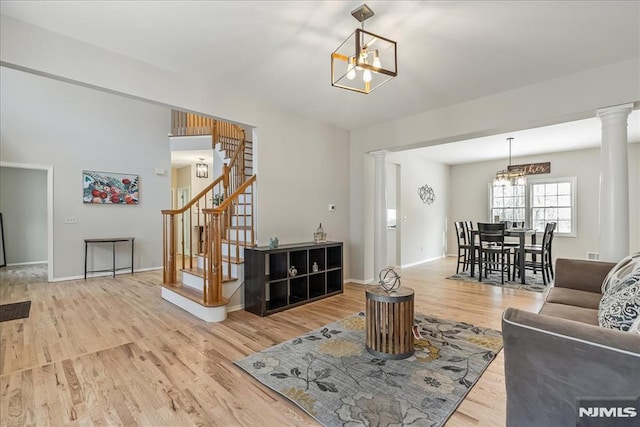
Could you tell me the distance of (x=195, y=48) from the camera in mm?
2742

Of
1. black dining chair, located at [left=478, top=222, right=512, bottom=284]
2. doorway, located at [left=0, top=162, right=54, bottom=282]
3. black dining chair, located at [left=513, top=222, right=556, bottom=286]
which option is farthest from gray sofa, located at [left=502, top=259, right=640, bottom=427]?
doorway, located at [left=0, top=162, right=54, bottom=282]

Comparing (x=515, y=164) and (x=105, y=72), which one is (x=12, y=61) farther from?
(x=515, y=164)

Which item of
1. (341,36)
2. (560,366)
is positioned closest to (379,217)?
(341,36)

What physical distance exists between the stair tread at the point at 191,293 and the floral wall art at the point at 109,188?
2953 mm

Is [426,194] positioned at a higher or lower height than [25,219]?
higher

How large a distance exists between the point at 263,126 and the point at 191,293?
95.2 inches

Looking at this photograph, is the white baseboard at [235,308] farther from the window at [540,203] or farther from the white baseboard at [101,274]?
the window at [540,203]

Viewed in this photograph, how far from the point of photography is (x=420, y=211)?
25.4ft

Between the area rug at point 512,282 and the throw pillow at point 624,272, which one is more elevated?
the throw pillow at point 624,272

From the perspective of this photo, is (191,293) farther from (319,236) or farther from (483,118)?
(483,118)

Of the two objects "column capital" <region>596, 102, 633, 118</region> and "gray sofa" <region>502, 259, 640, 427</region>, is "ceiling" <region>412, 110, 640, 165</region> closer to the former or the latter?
"column capital" <region>596, 102, 633, 118</region>

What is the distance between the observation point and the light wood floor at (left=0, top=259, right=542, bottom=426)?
179cm

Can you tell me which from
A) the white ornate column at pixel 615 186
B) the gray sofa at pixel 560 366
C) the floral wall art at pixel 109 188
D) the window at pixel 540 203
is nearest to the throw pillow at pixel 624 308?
the gray sofa at pixel 560 366

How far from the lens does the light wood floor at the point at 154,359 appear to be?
5.89 ft
